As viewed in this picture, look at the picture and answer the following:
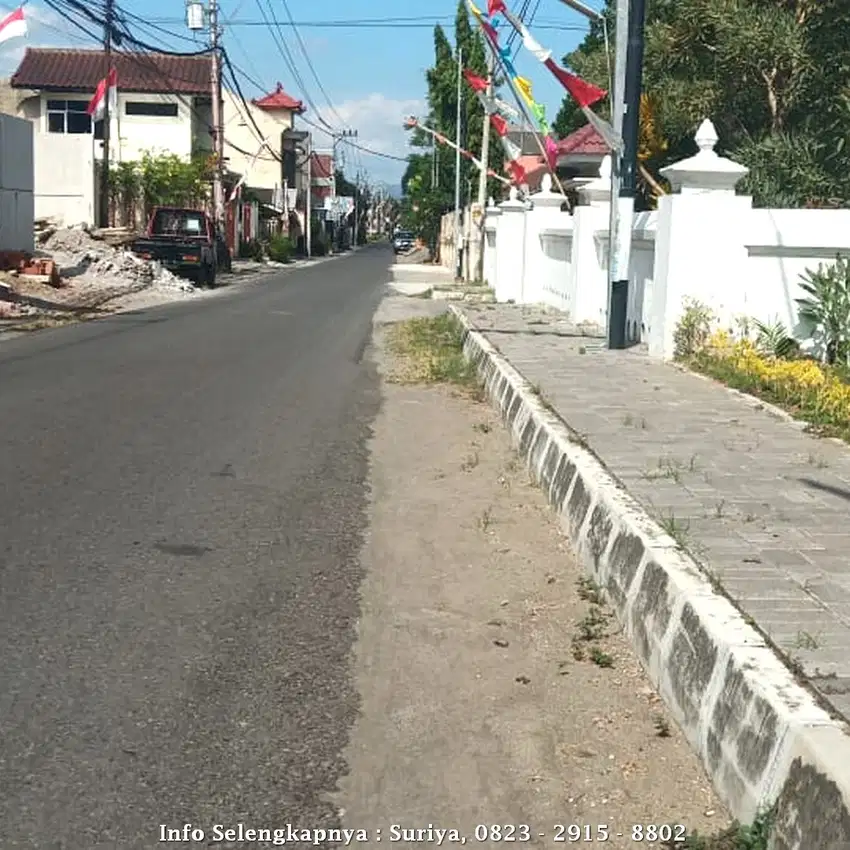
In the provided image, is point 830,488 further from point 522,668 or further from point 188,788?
point 188,788

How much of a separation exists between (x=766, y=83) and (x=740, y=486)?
11618 millimetres

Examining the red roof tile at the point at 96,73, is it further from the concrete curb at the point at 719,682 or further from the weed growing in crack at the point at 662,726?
the weed growing in crack at the point at 662,726

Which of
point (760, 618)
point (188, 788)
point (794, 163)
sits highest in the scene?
point (794, 163)

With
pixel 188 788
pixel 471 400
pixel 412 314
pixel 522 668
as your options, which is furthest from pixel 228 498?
pixel 412 314

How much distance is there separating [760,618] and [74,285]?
27717mm

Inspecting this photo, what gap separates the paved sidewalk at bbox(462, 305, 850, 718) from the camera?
465cm

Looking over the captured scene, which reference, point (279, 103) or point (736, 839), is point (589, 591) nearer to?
point (736, 839)

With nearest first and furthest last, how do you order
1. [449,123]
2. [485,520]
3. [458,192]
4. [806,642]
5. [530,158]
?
[806,642] → [485,520] → [530,158] → [458,192] → [449,123]

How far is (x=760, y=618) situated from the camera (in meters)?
4.58

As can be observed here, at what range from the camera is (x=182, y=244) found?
36125 millimetres

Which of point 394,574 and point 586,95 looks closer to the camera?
point 394,574

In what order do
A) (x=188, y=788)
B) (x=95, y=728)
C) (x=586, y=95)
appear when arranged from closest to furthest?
(x=188, y=788)
(x=95, y=728)
(x=586, y=95)

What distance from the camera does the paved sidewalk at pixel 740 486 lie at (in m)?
4.65

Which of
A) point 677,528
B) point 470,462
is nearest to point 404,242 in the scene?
point 470,462
